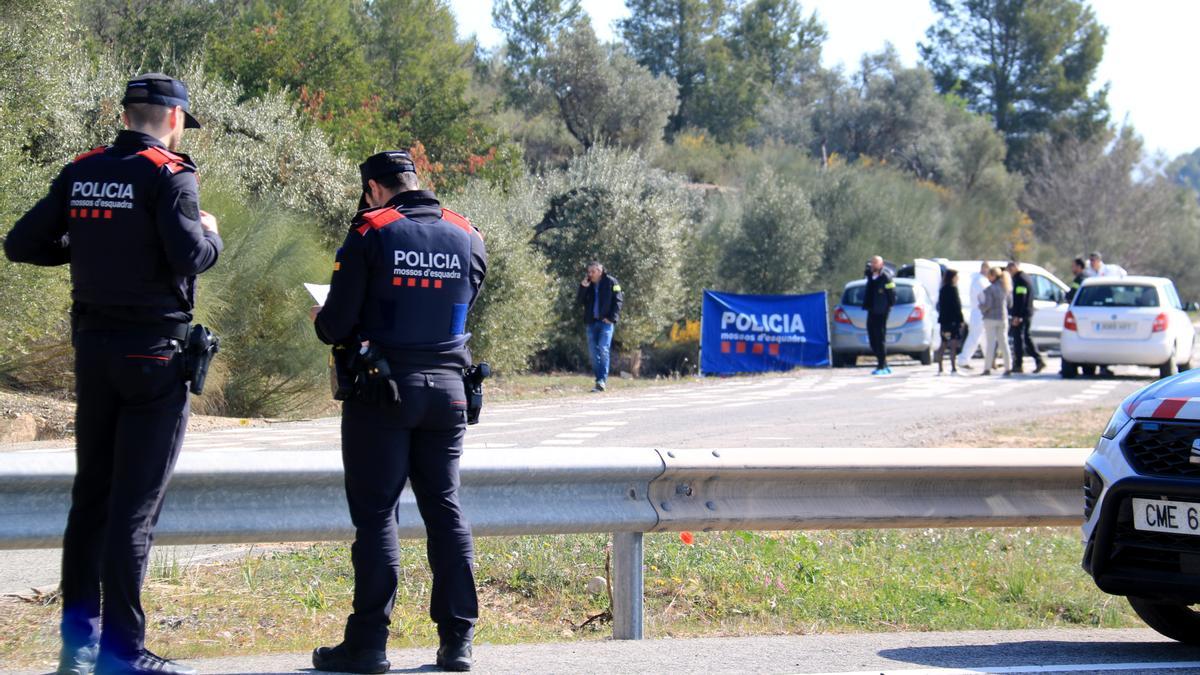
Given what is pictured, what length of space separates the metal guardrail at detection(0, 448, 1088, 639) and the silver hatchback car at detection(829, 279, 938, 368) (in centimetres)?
1869

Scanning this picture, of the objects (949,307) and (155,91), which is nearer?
(155,91)

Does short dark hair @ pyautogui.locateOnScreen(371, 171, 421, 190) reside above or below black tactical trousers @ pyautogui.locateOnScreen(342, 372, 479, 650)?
above

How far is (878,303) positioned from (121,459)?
18513 mm

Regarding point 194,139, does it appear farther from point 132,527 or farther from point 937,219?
point 937,219

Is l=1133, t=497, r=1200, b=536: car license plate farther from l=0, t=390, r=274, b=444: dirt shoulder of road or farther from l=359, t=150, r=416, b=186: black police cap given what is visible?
l=0, t=390, r=274, b=444: dirt shoulder of road

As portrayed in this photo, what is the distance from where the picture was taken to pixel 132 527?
416 centimetres

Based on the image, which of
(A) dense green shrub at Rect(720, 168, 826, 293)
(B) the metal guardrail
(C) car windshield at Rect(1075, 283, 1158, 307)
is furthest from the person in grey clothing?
(B) the metal guardrail

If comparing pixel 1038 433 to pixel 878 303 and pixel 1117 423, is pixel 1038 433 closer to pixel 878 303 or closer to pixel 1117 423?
pixel 1117 423

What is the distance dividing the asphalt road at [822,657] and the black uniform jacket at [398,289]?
45.2 inches

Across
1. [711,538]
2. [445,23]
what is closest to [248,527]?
[711,538]

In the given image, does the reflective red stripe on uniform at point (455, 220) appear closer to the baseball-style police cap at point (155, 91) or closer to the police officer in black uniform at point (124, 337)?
the police officer in black uniform at point (124, 337)

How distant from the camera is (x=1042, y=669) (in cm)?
493

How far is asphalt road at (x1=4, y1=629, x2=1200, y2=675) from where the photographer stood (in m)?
4.71

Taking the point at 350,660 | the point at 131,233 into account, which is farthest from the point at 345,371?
the point at 350,660
